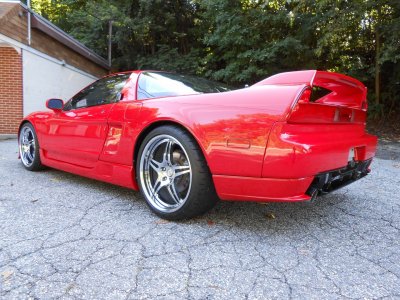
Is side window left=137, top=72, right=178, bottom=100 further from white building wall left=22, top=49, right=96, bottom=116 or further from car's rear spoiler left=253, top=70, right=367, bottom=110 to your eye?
white building wall left=22, top=49, right=96, bottom=116

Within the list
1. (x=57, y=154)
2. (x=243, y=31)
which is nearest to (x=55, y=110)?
(x=57, y=154)

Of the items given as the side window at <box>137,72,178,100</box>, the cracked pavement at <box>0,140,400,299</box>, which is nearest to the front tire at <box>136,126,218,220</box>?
the cracked pavement at <box>0,140,400,299</box>

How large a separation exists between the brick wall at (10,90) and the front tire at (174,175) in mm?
7869

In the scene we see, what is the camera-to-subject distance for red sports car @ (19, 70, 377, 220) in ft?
6.55

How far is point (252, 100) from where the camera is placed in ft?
6.90

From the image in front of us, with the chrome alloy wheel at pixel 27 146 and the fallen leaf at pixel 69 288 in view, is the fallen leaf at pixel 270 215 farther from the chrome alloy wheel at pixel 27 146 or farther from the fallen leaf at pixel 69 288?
the chrome alloy wheel at pixel 27 146

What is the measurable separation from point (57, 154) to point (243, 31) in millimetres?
8512

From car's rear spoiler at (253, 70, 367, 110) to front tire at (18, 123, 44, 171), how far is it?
293cm

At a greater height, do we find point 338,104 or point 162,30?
point 162,30

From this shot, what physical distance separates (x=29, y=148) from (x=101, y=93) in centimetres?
155

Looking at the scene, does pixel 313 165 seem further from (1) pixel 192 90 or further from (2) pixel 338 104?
(1) pixel 192 90

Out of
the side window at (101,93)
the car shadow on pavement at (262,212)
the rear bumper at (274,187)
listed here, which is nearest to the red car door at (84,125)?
the side window at (101,93)

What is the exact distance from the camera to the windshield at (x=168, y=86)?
2775 mm

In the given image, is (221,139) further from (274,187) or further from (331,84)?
(331,84)
